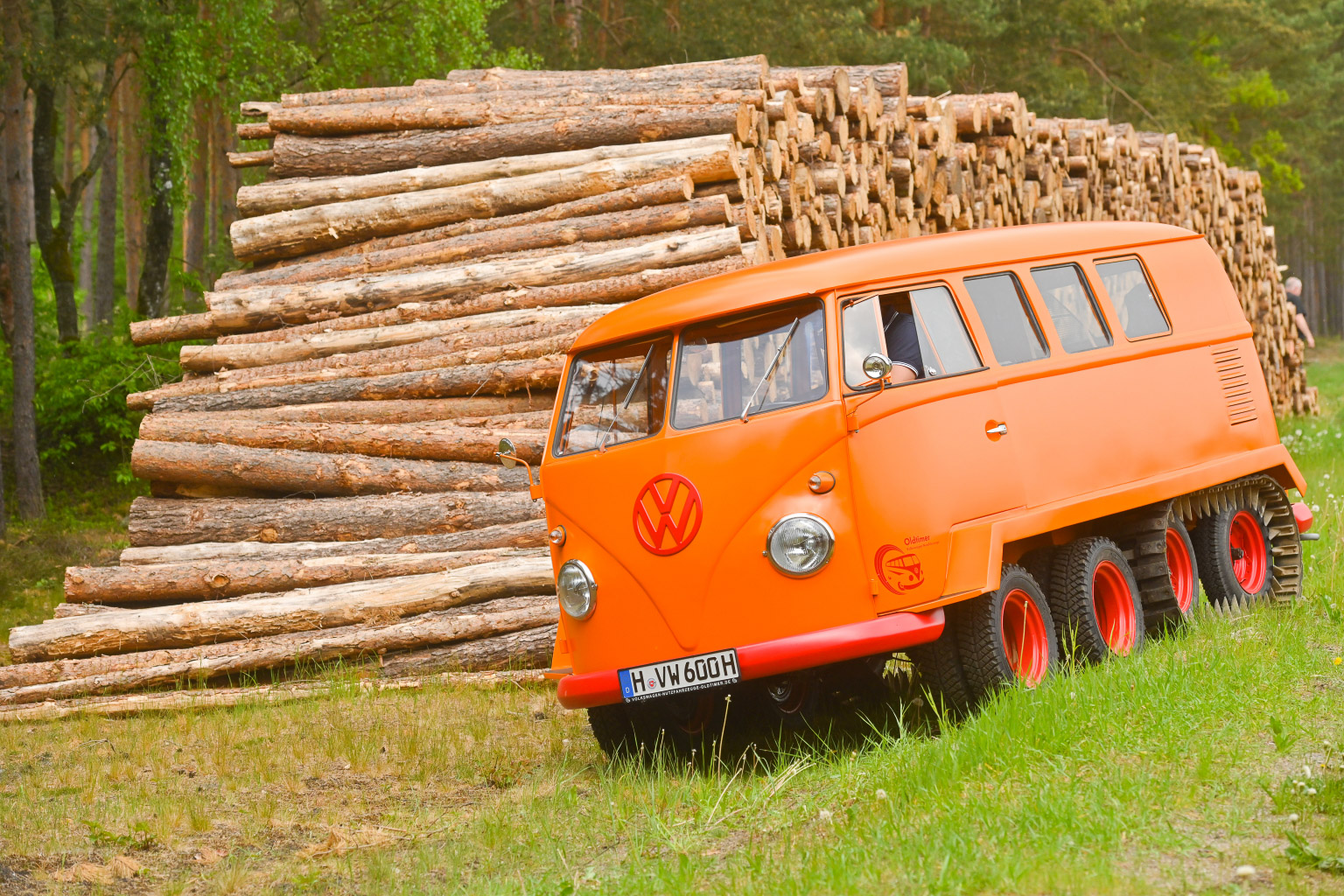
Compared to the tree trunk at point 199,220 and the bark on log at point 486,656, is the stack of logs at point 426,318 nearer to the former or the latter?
the bark on log at point 486,656

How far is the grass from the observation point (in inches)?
175

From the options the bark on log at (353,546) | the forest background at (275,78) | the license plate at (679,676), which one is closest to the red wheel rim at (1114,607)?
the license plate at (679,676)

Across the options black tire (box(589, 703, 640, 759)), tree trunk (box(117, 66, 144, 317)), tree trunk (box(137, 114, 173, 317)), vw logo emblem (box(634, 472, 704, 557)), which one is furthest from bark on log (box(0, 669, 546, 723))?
tree trunk (box(117, 66, 144, 317))

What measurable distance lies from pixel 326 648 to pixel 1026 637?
4741 millimetres

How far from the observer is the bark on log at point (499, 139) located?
12102 mm

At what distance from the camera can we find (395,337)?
11664mm

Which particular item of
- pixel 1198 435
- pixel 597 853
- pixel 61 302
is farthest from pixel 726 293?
pixel 61 302

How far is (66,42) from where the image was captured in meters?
18.0

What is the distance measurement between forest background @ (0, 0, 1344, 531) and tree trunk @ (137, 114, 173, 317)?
42 millimetres

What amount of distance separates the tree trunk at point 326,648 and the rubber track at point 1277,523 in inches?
174

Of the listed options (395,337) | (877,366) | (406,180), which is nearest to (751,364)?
(877,366)

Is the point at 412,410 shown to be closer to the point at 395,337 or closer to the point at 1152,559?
the point at 395,337

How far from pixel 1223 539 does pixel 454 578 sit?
5027 mm

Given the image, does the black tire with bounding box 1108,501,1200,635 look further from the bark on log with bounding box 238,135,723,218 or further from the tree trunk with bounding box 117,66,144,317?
the tree trunk with bounding box 117,66,144,317
